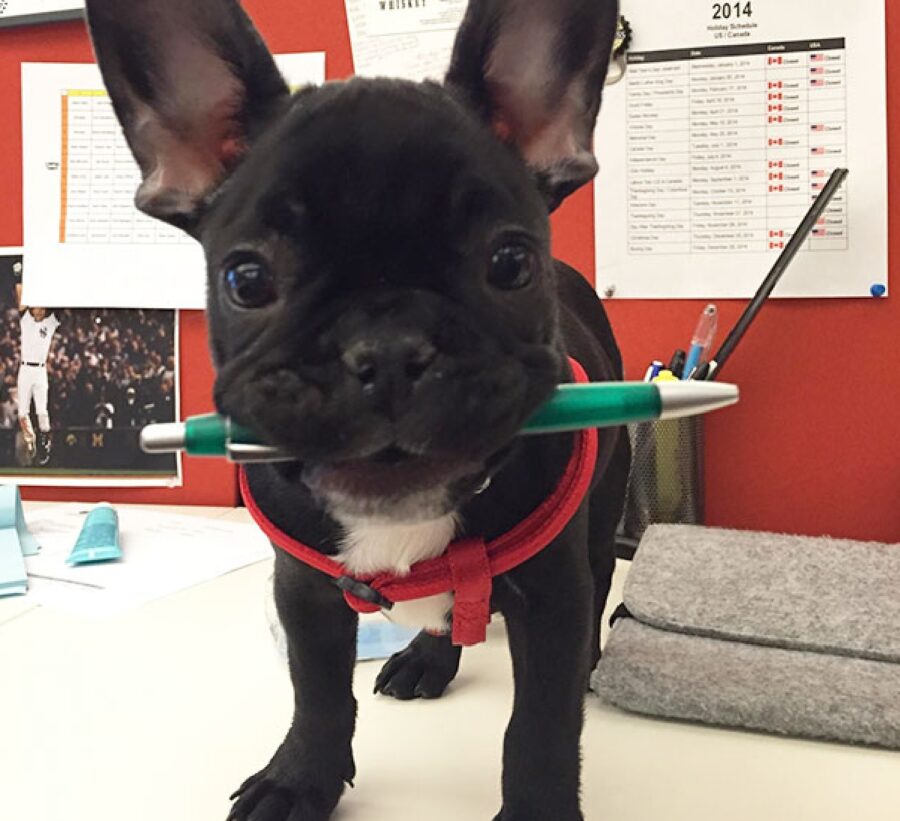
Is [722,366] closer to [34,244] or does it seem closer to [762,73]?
[762,73]

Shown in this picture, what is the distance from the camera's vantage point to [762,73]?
1.31m

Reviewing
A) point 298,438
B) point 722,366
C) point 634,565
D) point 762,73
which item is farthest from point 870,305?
point 298,438

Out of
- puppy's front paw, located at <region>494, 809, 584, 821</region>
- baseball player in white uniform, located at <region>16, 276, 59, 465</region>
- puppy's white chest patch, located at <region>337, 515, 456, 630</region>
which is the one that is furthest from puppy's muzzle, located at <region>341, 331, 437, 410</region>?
baseball player in white uniform, located at <region>16, 276, 59, 465</region>

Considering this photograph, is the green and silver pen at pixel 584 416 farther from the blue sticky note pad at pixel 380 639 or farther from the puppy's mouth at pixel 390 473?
the blue sticky note pad at pixel 380 639

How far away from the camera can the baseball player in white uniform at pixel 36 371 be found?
1609mm

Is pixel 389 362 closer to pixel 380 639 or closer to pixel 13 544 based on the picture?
pixel 380 639

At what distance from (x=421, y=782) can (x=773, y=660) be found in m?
0.37

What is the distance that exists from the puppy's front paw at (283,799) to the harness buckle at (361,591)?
0.55ft

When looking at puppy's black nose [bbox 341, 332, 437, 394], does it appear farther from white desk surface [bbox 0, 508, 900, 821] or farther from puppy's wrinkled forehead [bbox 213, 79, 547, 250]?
white desk surface [bbox 0, 508, 900, 821]

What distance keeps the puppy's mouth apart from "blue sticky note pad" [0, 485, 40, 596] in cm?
80

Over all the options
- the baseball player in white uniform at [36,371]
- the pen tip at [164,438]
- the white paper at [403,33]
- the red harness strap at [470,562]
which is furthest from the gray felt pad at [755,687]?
the baseball player in white uniform at [36,371]

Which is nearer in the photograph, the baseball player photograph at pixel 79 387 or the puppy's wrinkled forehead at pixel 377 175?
the puppy's wrinkled forehead at pixel 377 175

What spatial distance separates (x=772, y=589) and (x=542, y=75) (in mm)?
628

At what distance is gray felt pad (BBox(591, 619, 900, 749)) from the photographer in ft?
2.59
